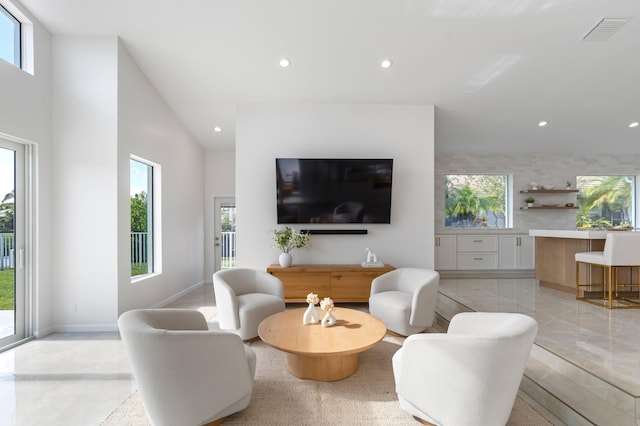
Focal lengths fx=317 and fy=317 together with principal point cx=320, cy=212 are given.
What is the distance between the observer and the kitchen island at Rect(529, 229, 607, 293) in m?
4.51

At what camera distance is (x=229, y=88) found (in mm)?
4762

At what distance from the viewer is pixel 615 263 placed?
3.85m

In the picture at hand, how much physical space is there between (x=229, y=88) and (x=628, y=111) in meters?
6.59

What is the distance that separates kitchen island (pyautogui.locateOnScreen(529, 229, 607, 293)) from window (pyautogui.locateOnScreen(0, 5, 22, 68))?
728 cm

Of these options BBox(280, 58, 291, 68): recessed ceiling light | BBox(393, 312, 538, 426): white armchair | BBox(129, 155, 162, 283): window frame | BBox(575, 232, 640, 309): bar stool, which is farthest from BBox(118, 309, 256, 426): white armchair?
BBox(575, 232, 640, 309): bar stool

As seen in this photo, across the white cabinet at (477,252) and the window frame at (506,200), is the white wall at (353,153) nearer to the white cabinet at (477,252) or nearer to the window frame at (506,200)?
the white cabinet at (477,252)

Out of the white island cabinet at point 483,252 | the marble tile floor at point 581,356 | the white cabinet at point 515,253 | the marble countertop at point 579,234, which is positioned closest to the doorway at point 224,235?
the white island cabinet at point 483,252

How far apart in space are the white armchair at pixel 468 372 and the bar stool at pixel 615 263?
295cm

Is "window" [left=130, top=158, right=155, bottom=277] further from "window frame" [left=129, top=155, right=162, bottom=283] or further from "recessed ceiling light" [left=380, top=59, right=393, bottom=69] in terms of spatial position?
"recessed ceiling light" [left=380, top=59, right=393, bottom=69]

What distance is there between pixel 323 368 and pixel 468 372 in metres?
1.20

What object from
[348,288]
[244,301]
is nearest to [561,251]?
[348,288]

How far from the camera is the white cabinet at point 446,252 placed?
645cm

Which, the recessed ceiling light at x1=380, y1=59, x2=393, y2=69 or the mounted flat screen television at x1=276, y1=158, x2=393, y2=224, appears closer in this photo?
the recessed ceiling light at x1=380, y1=59, x2=393, y2=69

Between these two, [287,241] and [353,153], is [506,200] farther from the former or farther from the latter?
[287,241]
